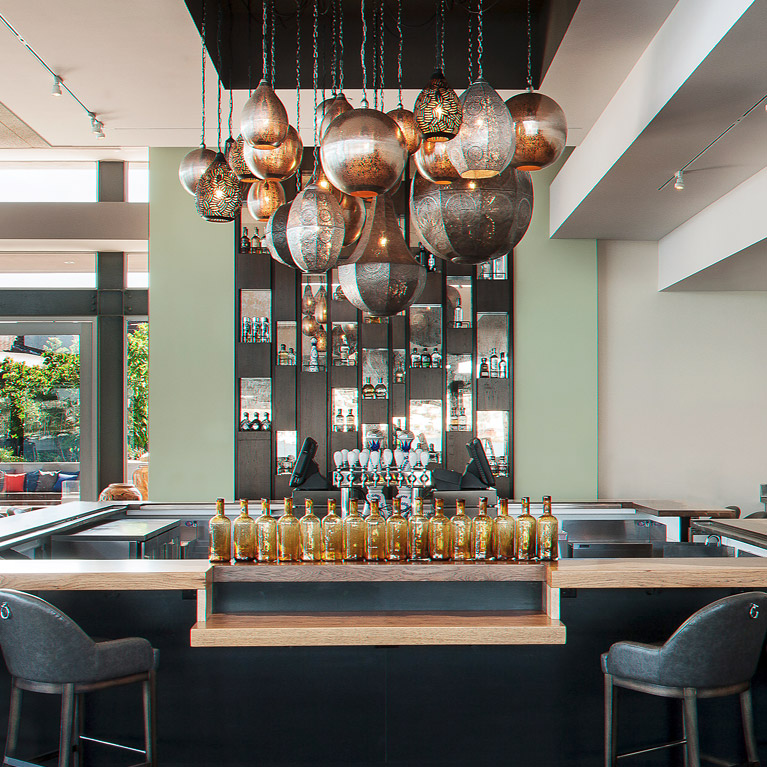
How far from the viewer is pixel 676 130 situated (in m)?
3.72

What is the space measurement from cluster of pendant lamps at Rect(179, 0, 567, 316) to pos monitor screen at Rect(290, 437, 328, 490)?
225 centimetres

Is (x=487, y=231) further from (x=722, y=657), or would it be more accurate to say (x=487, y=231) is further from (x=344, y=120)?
(x=722, y=657)

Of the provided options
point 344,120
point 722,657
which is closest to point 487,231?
point 344,120

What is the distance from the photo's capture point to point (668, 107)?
3.46 metres

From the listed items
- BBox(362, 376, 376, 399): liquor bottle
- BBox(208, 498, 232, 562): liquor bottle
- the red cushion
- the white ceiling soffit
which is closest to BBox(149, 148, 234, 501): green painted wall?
BBox(362, 376, 376, 399): liquor bottle

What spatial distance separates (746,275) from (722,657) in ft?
13.7

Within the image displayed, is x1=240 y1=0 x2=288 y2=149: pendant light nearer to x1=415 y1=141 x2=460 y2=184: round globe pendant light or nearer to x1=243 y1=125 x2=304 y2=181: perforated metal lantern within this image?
x1=243 y1=125 x2=304 y2=181: perforated metal lantern

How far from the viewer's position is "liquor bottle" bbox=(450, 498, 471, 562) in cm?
252

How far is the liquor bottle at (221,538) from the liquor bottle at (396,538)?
55 centimetres

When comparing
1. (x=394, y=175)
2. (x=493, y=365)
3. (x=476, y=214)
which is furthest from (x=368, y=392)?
(x=394, y=175)

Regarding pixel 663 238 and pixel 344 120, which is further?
pixel 663 238

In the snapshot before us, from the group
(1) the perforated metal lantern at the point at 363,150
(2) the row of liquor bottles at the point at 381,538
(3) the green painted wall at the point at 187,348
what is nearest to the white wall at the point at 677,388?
(3) the green painted wall at the point at 187,348

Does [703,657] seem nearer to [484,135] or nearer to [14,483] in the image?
[484,135]

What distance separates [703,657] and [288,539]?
4.44ft
